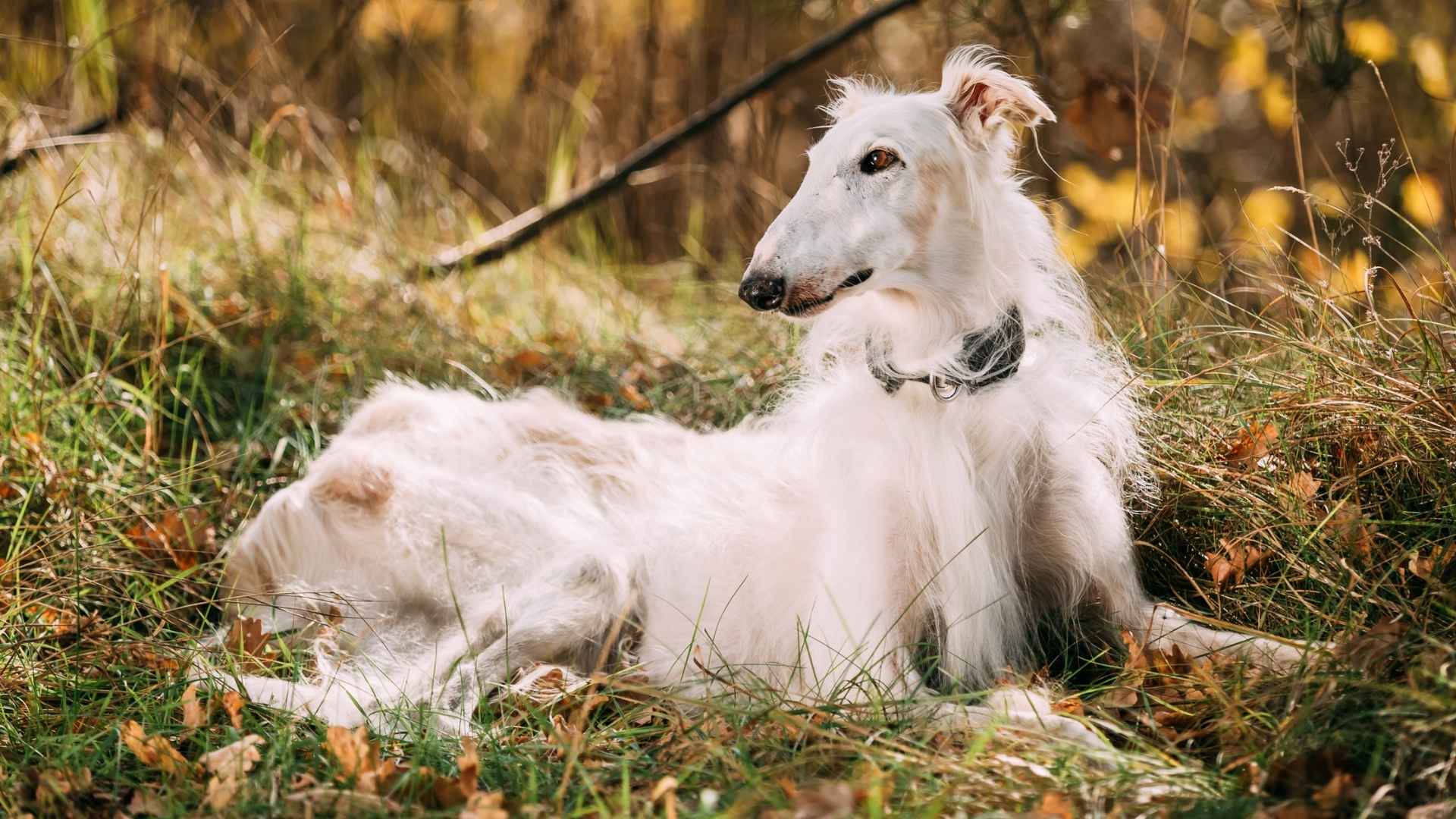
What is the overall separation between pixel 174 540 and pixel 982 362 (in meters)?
2.51

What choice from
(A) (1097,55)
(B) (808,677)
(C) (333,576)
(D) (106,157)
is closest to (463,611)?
(C) (333,576)

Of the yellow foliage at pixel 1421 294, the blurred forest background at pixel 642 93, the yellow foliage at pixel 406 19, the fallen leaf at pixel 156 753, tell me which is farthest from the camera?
the yellow foliage at pixel 406 19

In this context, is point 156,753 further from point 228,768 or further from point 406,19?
point 406,19

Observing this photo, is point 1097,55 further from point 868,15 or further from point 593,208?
point 868,15

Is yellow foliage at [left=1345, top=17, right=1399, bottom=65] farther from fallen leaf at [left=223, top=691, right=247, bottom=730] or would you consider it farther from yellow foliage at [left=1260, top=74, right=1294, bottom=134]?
fallen leaf at [left=223, top=691, right=247, bottom=730]

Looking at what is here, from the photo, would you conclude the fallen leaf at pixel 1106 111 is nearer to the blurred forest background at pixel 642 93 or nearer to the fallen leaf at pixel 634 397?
the blurred forest background at pixel 642 93

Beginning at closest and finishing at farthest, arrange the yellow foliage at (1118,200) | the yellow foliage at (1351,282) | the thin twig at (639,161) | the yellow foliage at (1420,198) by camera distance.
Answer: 1. the yellow foliage at (1351,282)
2. the yellow foliage at (1420,198)
3. the thin twig at (639,161)
4. the yellow foliage at (1118,200)

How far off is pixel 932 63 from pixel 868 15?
1569 millimetres

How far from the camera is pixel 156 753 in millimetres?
2459

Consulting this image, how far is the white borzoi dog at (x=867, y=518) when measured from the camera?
272 centimetres

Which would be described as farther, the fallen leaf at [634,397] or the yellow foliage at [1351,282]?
the fallen leaf at [634,397]

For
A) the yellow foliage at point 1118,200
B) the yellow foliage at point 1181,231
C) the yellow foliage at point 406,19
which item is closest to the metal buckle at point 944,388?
the yellow foliage at point 1181,231

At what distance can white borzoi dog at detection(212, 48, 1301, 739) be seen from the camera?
8.91ft

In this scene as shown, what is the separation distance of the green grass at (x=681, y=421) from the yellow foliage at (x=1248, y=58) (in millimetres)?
2905
